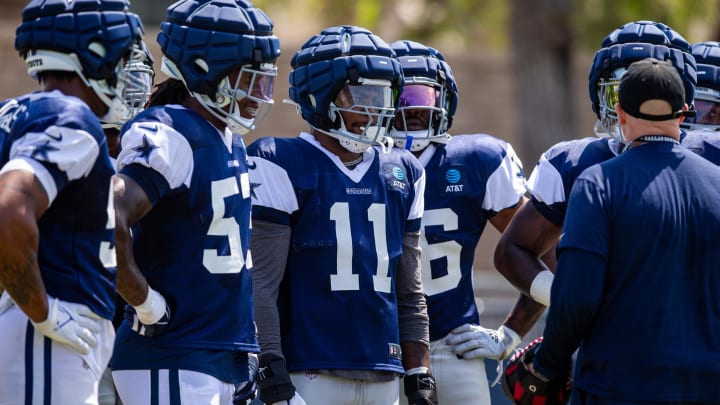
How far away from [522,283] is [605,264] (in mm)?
1112

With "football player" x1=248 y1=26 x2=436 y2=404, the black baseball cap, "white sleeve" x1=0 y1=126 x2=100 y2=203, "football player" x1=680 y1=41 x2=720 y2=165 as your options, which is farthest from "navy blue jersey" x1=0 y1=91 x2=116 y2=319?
"football player" x1=680 y1=41 x2=720 y2=165

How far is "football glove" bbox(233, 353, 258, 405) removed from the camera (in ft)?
14.2

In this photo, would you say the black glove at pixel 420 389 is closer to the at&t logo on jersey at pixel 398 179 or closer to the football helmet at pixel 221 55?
the at&t logo on jersey at pixel 398 179

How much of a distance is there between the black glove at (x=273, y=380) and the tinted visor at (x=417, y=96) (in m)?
1.48

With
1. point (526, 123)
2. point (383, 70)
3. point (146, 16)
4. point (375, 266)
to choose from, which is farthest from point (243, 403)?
point (146, 16)

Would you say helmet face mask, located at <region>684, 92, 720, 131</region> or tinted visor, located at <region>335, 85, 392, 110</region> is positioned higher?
tinted visor, located at <region>335, 85, 392, 110</region>

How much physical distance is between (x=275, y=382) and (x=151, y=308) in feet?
2.12

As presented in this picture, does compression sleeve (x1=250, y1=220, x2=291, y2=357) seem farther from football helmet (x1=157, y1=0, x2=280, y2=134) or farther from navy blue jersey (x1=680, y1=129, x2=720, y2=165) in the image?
navy blue jersey (x1=680, y1=129, x2=720, y2=165)

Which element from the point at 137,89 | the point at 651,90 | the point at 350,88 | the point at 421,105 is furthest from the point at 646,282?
the point at 137,89

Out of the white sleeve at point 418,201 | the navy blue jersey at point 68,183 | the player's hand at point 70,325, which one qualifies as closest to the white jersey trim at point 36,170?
the navy blue jersey at point 68,183

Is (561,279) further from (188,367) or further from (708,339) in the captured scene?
(188,367)

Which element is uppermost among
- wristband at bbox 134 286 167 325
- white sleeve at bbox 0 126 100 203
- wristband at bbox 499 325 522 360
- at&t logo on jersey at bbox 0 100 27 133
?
at&t logo on jersey at bbox 0 100 27 133

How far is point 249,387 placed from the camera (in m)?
4.41

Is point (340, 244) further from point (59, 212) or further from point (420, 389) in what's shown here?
point (59, 212)
